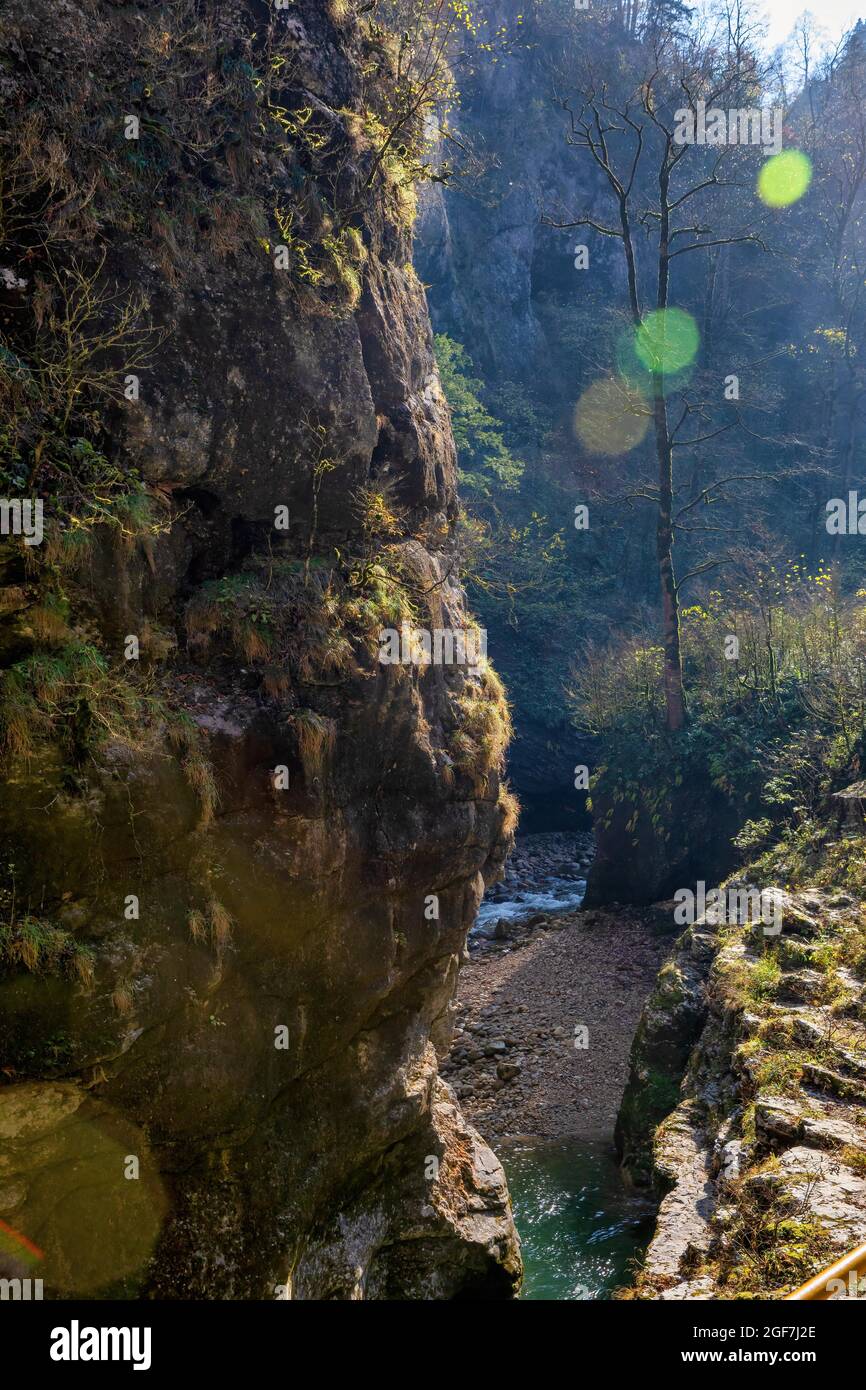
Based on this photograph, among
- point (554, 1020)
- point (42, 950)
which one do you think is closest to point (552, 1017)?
point (554, 1020)

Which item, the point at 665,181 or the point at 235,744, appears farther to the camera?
the point at 665,181

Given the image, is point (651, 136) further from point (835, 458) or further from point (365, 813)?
point (365, 813)

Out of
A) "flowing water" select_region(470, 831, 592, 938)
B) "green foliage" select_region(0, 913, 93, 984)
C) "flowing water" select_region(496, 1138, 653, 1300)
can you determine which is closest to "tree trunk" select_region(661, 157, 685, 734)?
"flowing water" select_region(470, 831, 592, 938)

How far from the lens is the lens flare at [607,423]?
3325cm

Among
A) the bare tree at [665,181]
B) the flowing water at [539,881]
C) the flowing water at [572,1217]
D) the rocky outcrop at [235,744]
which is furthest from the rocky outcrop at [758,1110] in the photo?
the bare tree at [665,181]

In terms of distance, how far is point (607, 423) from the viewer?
1326 inches

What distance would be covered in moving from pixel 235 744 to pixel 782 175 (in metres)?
35.4

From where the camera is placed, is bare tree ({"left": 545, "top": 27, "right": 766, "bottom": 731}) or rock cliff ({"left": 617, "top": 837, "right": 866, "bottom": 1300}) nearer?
rock cliff ({"left": 617, "top": 837, "right": 866, "bottom": 1300})

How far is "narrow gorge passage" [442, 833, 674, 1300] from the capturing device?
10.2 m

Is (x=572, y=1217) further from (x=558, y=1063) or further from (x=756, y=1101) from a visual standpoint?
(x=756, y=1101)

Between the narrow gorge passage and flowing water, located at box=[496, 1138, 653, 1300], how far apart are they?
0.05 ft

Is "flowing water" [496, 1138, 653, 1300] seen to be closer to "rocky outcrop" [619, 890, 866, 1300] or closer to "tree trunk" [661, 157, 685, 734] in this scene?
"rocky outcrop" [619, 890, 866, 1300]

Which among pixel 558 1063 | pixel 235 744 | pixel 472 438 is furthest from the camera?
pixel 472 438

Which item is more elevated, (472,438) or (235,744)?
(472,438)
